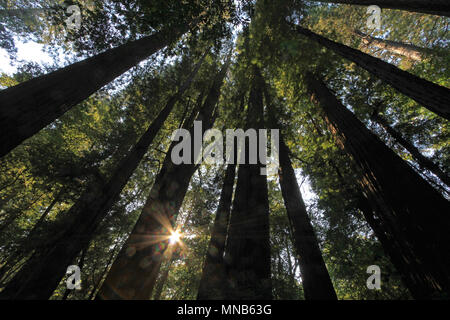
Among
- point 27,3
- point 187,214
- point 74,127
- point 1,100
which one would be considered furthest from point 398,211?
point 27,3

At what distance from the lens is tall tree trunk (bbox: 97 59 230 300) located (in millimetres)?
2355

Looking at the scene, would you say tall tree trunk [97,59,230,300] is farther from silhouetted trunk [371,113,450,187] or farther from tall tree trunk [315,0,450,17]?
silhouetted trunk [371,113,450,187]

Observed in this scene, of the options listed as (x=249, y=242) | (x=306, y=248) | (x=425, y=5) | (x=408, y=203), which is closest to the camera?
(x=408, y=203)

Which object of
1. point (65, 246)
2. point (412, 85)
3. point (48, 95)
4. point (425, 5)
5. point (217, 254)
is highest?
point (425, 5)

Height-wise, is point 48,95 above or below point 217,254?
above

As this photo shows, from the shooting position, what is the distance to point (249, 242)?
10.7 ft

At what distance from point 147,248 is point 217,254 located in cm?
284

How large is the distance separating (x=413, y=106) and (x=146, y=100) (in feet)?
46.3

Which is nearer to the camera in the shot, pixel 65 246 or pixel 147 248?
pixel 147 248

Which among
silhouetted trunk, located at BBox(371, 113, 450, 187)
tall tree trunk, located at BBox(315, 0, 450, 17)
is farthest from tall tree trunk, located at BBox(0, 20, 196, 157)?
silhouetted trunk, located at BBox(371, 113, 450, 187)

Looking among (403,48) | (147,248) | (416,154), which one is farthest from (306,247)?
(403,48)

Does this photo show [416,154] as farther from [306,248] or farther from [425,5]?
[306,248]
